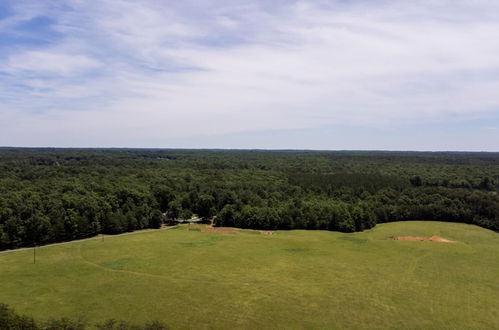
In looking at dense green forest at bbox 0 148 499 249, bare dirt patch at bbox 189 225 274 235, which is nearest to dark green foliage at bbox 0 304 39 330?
dense green forest at bbox 0 148 499 249

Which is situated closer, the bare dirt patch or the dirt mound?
the dirt mound

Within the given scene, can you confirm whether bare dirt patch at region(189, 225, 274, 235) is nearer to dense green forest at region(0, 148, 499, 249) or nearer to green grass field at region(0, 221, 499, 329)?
dense green forest at region(0, 148, 499, 249)

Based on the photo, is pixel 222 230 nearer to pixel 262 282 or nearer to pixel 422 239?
pixel 262 282

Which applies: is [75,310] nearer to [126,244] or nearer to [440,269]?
[126,244]

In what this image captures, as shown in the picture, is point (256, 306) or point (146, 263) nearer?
point (256, 306)

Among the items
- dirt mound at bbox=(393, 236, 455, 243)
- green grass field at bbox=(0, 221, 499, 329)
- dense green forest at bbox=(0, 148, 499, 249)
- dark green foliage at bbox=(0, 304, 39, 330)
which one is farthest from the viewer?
dirt mound at bbox=(393, 236, 455, 243)

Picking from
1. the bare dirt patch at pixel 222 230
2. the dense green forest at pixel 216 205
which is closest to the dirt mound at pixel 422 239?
the dense green forest at pixel 216 205

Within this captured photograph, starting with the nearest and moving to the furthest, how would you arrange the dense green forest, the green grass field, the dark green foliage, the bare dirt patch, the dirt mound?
the dark green foliage → the green grass field → the dense green forest → the dirt mound → the bare dirt patch

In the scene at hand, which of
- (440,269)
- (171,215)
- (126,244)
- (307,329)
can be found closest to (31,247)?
(126,244)
